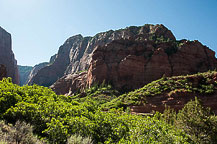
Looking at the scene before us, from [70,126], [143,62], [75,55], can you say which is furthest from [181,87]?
[75,55]

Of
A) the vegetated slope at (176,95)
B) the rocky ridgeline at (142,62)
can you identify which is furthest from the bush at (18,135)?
the rocky ridgeline at (142,62)

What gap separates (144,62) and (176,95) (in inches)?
1230

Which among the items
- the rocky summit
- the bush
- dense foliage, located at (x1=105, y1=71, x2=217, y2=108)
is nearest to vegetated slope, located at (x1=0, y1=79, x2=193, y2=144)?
the bush

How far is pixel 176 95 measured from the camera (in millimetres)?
32875

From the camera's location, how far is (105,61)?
69.4 m

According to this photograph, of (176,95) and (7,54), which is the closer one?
(176,95)

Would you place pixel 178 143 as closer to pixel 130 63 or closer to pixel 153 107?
pixel 153 107

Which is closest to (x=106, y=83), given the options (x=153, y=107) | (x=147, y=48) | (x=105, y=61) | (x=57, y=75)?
(x=105, y=61)

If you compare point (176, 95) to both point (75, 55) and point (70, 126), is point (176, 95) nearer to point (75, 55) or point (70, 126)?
point (70, 126)

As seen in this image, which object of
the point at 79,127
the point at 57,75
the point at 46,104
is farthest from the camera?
the point at 57,75

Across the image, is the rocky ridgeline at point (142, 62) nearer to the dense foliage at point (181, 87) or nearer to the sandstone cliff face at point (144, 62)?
the sandstone cliff face at point (144, 62)

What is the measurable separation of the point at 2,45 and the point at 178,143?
5078 inches

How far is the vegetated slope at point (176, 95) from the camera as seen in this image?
3164cm

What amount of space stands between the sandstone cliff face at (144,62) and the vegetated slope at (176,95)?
67.0 feet
